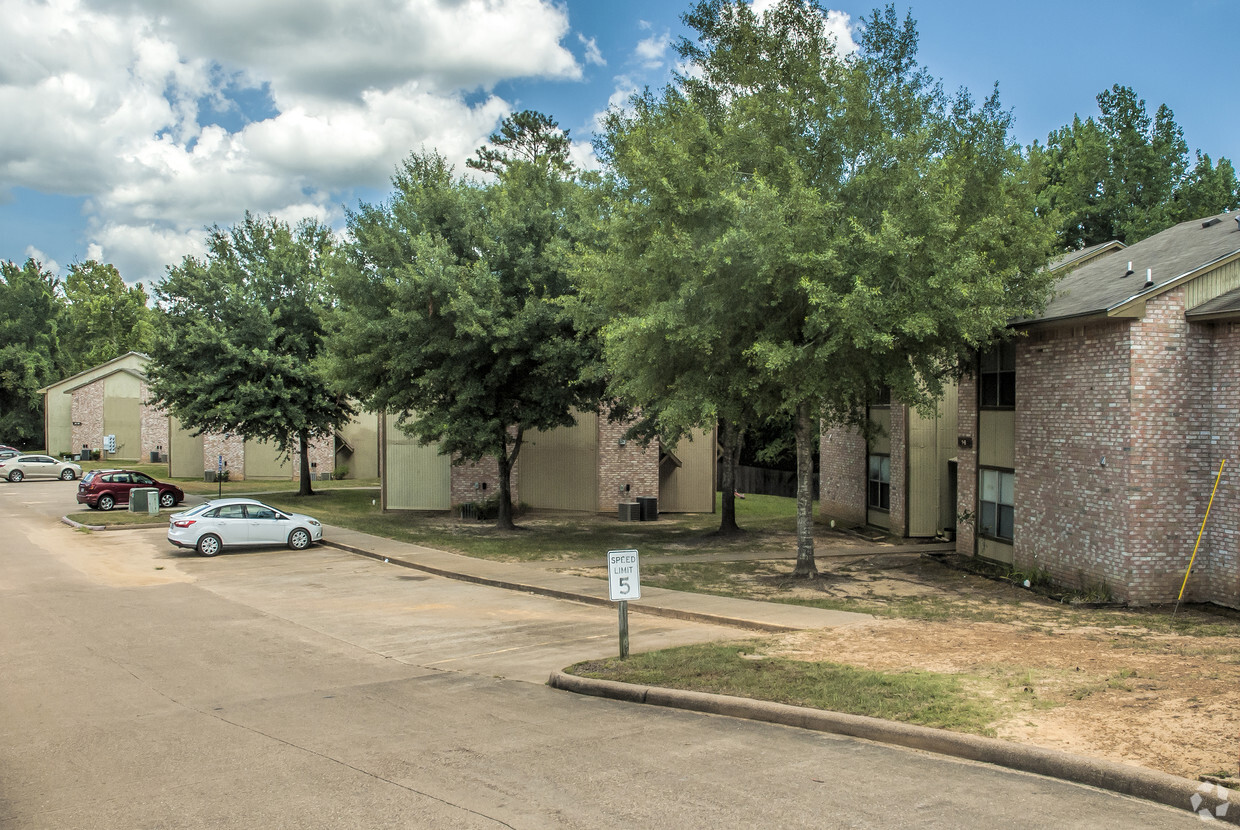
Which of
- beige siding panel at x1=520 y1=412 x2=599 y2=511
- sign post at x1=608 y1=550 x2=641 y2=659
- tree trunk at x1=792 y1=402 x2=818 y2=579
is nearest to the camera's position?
sign post at x1=608 y1=550 x2=641 y2=659

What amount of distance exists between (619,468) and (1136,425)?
2066cm

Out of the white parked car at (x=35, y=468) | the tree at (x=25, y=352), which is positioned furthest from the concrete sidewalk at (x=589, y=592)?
the tree at (x=25, y=352)

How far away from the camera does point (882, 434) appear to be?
27.0m

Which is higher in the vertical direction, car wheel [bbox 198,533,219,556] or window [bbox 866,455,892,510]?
window [bbox 866,455,892,510]

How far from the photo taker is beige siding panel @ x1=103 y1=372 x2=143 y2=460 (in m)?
62.0

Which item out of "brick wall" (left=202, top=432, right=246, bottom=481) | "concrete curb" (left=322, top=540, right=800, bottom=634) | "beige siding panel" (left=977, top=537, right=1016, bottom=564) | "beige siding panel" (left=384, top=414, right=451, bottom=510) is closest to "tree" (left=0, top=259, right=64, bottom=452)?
"brick wall" (left=202, top=432, right=246, bottom=481)

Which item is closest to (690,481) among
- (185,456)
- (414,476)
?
(414,476)

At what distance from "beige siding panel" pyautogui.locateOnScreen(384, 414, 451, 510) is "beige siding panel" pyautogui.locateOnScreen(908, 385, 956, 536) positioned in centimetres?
1758

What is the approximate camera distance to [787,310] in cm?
1705

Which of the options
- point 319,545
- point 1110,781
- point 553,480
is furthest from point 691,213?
point 553,480

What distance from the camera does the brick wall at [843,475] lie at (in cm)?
2911

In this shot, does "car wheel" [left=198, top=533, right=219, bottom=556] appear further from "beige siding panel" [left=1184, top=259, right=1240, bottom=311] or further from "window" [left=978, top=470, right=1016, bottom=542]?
"beige siding panel" [left=1184, top=259, right=1240, bottom=311]

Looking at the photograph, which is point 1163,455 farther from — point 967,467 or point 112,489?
point 112,489

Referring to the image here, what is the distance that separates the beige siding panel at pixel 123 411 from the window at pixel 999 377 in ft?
193
